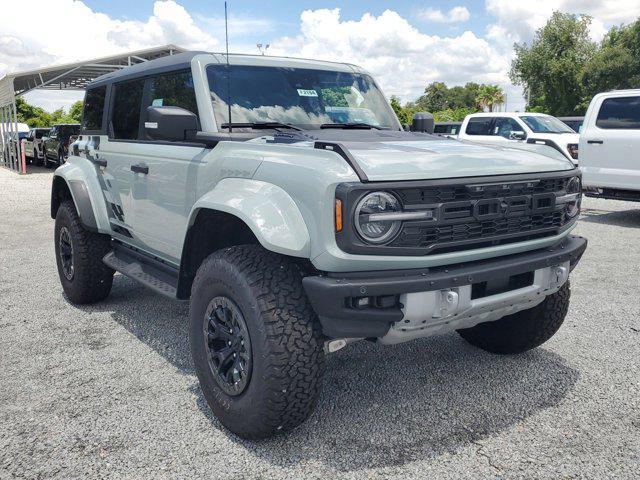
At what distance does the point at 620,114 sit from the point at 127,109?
7.83 meters

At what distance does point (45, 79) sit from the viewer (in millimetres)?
21438

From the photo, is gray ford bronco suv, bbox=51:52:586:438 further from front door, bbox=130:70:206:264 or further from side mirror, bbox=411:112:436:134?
side mirror, bbox=411:112:436:134

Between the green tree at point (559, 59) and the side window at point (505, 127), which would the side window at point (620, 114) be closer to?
the side window at point (505, 127)

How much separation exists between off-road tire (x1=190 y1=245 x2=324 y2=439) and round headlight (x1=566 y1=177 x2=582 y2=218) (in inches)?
62.2

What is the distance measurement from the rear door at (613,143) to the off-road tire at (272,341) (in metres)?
8.02

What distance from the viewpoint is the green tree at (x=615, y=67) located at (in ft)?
125

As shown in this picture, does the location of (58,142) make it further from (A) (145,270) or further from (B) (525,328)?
(B) (525,328)

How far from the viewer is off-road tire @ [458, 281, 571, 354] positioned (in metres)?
3.60

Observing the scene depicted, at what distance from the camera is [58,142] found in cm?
2102

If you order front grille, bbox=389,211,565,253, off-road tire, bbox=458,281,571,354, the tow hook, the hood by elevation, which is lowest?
off-road tire, bbox=458,281,571,354

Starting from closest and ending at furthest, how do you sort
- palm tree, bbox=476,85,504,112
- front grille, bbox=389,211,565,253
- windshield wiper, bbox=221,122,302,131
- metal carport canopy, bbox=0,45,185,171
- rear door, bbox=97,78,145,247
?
front grille, bbox=389,211,565,253
windshield wiper, bbox=221,122,302,131
rear door, bbox=97,78,145,247
metal carport canopy, bbox=0,45,185,171
palm tree, bbox=476,85,504,112

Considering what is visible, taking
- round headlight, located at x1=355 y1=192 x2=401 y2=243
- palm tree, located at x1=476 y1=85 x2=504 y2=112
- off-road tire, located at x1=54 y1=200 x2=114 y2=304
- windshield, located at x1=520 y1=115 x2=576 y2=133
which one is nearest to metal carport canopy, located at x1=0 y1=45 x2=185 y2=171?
windshield, located at x1=520 y1=115 x2=576 y2=133

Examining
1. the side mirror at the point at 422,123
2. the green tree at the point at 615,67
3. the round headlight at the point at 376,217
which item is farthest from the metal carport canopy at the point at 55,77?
the green tree at the point at 615,67

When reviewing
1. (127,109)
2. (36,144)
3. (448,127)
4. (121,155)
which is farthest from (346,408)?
(36,144)
